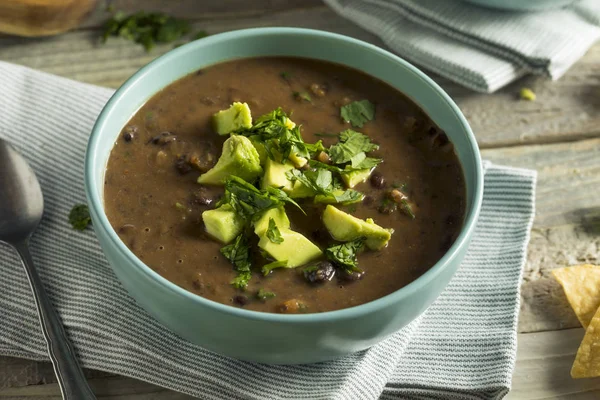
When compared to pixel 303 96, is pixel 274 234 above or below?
below

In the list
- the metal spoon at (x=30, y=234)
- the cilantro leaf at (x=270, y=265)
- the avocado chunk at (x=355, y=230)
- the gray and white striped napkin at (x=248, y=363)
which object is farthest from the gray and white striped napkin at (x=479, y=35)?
the metal spoon at (x=30, y=234)

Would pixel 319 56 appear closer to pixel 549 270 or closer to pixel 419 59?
pixel 419 59

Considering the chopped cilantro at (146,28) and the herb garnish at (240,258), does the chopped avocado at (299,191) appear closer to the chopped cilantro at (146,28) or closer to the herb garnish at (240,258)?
the herb garnish at (240,258)

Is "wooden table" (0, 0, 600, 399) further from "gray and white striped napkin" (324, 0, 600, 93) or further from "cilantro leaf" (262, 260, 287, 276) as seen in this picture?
"cilantro leaf" (262, 260, 287, 276)

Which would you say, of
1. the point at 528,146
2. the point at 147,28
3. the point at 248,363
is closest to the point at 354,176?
the point at 248,363

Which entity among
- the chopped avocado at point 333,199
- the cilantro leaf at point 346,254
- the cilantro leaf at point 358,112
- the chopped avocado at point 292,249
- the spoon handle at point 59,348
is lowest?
the spoon handle at point 59,348

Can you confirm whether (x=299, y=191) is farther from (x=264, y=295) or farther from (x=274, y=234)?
(x=264, y=295)

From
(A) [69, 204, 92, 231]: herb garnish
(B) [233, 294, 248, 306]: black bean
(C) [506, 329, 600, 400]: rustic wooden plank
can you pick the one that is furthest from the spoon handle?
(C) [506, 329, 600, 400]: rustic wooden plank
